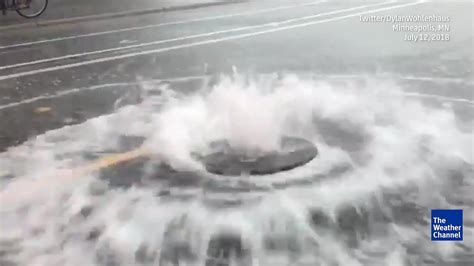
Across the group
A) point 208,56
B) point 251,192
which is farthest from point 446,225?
point 208,56

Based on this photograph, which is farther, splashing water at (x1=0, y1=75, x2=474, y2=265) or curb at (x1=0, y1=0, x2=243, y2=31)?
curb at (x1=0, y1=0, x2=243, y2=31)

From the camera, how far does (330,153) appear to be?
13.3 feet

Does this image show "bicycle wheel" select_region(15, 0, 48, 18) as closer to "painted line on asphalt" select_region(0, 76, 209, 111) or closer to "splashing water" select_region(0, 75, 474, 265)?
"painted line on asphalt" select_region(0, 76, 209, 111)

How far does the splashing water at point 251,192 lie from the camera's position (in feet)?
9.80

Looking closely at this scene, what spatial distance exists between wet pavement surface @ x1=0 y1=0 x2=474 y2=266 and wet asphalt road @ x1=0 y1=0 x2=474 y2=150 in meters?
0.03

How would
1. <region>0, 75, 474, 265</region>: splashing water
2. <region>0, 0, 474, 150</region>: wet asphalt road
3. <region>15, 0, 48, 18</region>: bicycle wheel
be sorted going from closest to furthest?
<region>0, 75, 474, 265</region>: splashing water, <region>0, 0, 474, 150</region>: wet asphalt road, <region>15, 0, 48, 18</region>: bicycle wheel

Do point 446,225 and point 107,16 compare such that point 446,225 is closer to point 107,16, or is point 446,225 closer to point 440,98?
point 440,98

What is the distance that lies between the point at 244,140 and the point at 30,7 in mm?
6520

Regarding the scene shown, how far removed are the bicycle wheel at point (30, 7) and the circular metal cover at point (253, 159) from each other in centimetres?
620

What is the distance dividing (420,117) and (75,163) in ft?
7.56

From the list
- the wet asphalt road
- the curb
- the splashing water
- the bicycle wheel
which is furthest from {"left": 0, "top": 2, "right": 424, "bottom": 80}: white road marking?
the bicycle wheel

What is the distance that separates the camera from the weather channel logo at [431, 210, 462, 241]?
3.04 m

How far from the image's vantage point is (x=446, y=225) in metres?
3.10

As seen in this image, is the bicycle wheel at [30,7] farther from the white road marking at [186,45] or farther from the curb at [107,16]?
the white road marking at [186,45]
